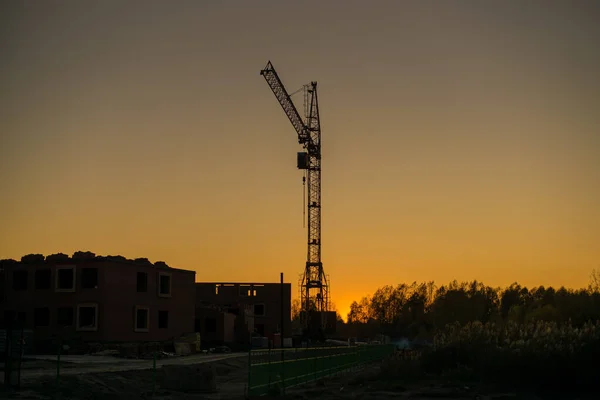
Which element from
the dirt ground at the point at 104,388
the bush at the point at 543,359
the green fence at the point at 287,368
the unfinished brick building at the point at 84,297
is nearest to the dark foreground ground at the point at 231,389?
the dirt ground at the point at 104,388

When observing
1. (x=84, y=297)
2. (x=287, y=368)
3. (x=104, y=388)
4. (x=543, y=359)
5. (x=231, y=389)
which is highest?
(x=84, y=297)

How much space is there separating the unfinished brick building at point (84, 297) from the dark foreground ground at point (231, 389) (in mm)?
28186

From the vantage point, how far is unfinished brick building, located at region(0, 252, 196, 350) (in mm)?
68312

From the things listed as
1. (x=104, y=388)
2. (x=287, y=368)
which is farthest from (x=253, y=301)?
(x=287, y=368)

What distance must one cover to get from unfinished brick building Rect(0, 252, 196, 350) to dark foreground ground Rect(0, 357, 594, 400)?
2819 centimetres

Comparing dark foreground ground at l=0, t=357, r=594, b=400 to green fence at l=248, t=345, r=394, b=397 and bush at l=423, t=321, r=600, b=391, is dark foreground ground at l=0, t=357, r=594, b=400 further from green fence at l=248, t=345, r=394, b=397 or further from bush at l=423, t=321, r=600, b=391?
bush at l=423, t=321, r=600, b=391

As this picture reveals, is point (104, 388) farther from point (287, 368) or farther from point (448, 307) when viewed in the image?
point (448, 307)

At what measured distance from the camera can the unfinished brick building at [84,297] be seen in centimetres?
6831

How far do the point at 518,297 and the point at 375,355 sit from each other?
109m

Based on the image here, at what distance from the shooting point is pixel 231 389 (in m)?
37.2

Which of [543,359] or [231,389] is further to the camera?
[231,389]

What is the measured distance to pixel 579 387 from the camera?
32.7 metres

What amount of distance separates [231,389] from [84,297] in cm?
3511

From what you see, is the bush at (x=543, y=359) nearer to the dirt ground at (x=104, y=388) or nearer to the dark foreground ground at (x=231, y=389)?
the dark foreground ground at (x=231, y=389)
